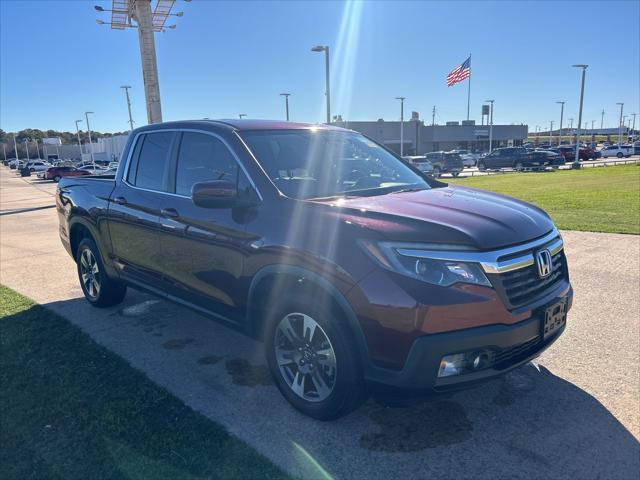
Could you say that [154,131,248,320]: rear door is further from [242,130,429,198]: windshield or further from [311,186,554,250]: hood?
[311,186,554,250]: hood

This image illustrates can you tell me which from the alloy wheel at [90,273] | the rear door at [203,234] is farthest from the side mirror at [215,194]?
the alloy wheel at [90,273]

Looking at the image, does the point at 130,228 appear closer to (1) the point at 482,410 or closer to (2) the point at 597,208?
(1) the point at 482,410

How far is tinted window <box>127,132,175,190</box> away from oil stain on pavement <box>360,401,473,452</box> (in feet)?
8.56

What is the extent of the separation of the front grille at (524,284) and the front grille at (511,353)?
0.24m

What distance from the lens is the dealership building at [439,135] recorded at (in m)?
63.0

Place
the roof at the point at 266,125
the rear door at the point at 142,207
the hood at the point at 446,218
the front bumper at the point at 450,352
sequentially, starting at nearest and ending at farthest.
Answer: the front bumper at the point at 450,352
the hood at the point at 446,218
the roof at the point at 266,125
the rear door at the point at 142,207

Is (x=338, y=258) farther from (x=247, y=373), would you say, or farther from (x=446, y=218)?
(x=247, y=373)

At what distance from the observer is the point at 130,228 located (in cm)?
467

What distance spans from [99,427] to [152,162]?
234 centimetres

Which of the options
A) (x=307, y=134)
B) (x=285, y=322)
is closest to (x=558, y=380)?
(x=285, y=322)

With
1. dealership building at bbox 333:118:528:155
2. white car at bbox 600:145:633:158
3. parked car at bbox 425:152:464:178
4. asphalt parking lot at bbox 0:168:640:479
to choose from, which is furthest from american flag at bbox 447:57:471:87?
white car at bbox 600:145:633:158

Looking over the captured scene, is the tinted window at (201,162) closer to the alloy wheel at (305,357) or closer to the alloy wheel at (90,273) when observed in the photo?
the alloy wheel at (305,357)

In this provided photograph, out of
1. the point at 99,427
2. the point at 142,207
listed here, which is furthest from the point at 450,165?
the point at 99,427

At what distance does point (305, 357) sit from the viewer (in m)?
3.20
